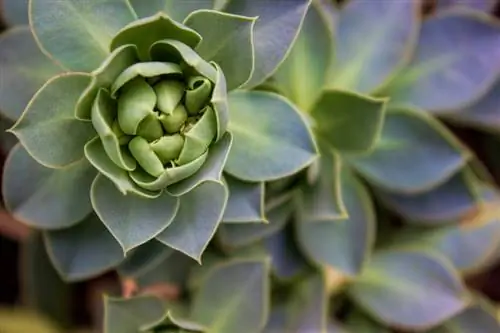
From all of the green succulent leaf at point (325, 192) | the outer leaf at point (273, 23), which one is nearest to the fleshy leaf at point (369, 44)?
the green succulent leaf at point (325, 192)

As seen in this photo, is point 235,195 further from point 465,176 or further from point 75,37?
point 465,176

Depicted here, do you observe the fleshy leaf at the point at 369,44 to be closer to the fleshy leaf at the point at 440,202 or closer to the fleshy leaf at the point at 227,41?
the fleshy leaf at the point at 440,202

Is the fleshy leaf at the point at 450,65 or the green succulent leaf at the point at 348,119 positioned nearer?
the green succulent leaf at the point at 348,119

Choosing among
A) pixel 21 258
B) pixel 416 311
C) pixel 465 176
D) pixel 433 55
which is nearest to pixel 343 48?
pixel 433 55

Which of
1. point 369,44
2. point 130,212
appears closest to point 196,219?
point 130,212

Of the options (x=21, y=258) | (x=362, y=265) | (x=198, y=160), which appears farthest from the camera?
(x=21, y=258)

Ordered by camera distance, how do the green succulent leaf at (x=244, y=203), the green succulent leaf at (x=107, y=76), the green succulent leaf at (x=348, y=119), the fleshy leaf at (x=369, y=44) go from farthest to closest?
1. the fleshy leaf at (x=369, y=44)
2. the green succulent leaf at (x=348, y=119)
3. the green succulent leaf at (x=244, y=203)
4. the green succulent leaf at (x=107, y=76)
